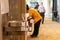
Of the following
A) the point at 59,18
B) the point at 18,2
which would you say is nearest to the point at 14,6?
the point at 18,2

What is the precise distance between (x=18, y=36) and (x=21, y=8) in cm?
71

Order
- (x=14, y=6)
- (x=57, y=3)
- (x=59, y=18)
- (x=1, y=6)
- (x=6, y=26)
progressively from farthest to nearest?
(x=57, y=3) < (x=59, y=18) < (x=14, y=6) < (x=6, y=26) < (x=1, y=6)

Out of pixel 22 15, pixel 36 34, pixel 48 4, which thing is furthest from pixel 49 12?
pixel 22 15

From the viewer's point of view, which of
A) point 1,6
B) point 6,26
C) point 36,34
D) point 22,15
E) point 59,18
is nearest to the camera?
point 1,6

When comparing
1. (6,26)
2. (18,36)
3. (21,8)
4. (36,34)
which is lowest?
(36,34)

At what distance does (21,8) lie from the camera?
131 inches

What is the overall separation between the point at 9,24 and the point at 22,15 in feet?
2.16

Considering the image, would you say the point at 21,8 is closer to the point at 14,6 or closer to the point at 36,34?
the point at 14,6

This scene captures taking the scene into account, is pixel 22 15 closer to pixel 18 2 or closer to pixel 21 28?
pixel 18 2

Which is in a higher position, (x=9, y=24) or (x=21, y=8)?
(x=21, y=8)

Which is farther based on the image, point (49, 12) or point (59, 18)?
point (49, 12)

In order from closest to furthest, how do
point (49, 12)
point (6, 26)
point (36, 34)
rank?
point (6, 26) → point (36, 34) → point (49, 12)

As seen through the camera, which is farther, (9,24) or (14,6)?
(14,6)

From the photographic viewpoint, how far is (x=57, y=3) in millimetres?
13695
